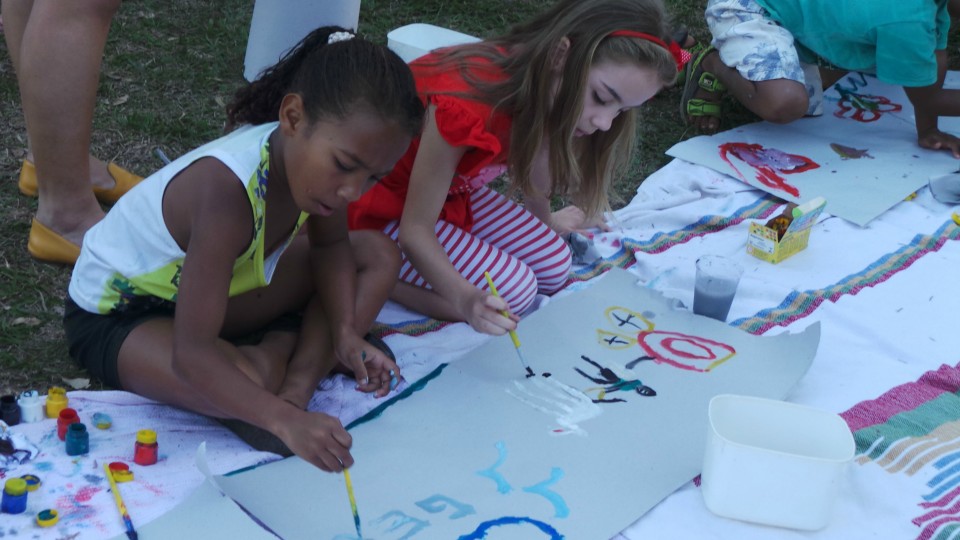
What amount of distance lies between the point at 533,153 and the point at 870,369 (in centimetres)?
78

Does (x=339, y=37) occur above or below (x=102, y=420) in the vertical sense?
above

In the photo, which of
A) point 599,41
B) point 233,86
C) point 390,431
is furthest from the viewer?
point 233,86

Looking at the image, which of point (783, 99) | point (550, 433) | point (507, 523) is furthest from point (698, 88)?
point (507, 523)

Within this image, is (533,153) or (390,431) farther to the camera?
(533,153)

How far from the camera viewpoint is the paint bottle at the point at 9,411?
1.65 metres

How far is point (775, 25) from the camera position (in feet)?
10.1

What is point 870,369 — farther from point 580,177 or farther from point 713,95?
point 713,95

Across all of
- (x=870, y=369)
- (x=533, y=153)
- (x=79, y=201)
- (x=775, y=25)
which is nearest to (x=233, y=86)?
(x=79, y=201)

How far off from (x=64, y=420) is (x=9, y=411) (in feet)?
0.30

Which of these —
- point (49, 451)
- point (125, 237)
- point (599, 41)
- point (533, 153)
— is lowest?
point (49, 451)

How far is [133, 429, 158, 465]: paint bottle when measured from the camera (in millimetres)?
1610

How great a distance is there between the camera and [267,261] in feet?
5.74

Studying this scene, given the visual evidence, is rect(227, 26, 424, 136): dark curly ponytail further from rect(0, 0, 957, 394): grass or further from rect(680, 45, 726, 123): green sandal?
rect(680, 45, 726, 123): green sandal

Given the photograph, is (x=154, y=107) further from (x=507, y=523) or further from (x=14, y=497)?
(x=507, y=523)
